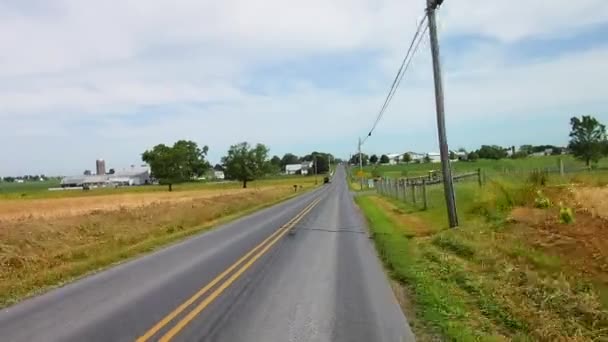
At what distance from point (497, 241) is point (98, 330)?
10136 mm

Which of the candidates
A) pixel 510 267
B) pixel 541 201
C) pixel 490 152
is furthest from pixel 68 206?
pixel 490 152

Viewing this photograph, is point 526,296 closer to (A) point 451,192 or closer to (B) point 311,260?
(B) point 311,260

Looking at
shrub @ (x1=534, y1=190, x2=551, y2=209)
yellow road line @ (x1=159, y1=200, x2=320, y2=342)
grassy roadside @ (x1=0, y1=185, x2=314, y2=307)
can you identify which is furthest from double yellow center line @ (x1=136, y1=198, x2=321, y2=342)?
shrub @ (x1=534, y1=190, x2=551, y2=209)

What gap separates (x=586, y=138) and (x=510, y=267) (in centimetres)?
7045

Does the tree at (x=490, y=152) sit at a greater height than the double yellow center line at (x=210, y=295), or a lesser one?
greater

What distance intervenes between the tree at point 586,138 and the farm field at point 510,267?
56.6 meters

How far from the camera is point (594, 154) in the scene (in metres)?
71.4

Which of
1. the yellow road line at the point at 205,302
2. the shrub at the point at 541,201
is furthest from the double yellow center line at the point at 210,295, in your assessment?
the shrub at the point at 541,201

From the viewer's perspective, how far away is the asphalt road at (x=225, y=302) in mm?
7094

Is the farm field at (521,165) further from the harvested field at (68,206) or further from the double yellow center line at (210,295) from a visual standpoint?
the harvested field at (68,206)

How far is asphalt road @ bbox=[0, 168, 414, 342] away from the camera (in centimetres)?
709

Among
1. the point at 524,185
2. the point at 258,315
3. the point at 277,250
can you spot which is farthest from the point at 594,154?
the point at 258,315

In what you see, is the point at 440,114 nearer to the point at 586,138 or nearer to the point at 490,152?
the point at 586,138

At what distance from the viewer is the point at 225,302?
28.9 feet
